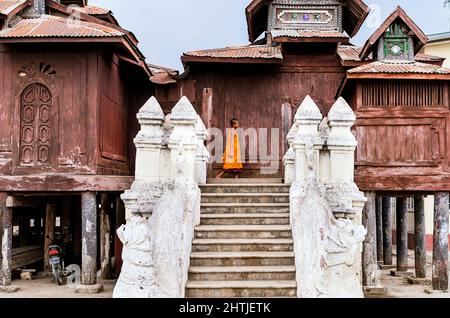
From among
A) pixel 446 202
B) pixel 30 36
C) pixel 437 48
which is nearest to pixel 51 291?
pixel 30 36

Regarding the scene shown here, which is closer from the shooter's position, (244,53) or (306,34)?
(306,34)

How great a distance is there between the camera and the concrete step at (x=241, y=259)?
9.21 meters

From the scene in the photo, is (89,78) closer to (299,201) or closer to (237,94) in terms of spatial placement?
(237,94)

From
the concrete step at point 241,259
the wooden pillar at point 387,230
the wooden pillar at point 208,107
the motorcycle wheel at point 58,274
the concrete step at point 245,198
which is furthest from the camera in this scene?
the wooden pillar at point 387,230

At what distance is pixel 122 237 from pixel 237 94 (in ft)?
31.2

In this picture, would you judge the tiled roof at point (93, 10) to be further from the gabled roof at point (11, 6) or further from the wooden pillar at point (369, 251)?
the wooden pillar at point (369, 251)

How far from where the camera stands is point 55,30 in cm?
1371

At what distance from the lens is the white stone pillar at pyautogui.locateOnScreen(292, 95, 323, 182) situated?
9.61 m

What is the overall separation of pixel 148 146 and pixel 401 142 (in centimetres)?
688

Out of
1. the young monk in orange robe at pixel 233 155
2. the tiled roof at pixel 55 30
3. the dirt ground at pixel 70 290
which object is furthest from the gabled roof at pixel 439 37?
the tiled roof at pixel 55 30

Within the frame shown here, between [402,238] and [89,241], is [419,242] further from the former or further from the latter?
[89,241]

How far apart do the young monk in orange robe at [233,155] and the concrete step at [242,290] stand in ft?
24.0

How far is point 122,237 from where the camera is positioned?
27.0 feet

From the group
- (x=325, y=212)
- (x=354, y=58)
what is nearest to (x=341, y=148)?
(x=325, y=212)
